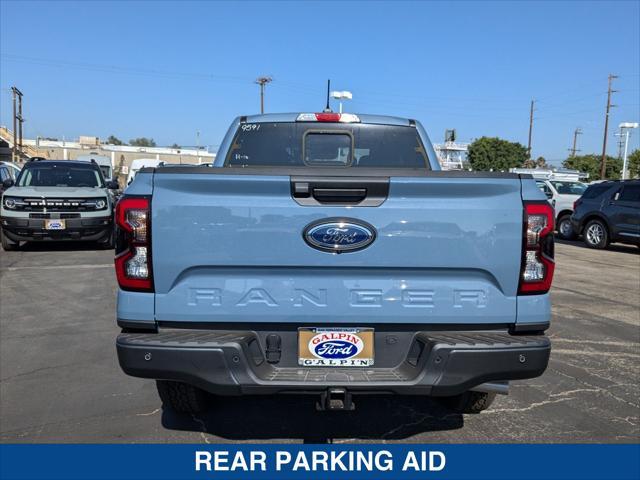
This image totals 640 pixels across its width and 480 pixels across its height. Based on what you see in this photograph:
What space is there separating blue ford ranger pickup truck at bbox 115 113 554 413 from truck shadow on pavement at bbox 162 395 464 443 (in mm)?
938

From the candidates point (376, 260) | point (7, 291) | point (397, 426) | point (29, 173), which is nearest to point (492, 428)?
point (397, 426)

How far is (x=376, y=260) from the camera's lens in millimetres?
2623

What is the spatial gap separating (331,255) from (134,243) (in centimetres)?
96

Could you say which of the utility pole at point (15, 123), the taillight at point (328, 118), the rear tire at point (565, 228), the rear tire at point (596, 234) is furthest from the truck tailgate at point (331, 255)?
the utility pole at point (15, 123)

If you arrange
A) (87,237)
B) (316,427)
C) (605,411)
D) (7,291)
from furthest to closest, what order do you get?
(87,237) < (7,291) < (605,411) < (316,427)

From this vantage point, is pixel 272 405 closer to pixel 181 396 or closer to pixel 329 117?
pixel 181 396

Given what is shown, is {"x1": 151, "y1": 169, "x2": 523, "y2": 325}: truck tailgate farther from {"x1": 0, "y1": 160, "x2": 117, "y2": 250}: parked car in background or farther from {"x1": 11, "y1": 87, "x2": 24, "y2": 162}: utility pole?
{"x1": 11, "y1": 87, "x2": 24, "y2": 162}: utility pole

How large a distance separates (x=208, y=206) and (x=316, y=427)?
176 centimetres

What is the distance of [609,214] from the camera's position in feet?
45.8

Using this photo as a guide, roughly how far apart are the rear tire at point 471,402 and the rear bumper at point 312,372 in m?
1.02

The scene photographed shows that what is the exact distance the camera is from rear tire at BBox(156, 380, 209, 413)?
339 centimetres

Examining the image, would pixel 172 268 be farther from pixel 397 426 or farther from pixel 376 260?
pixel 397 426

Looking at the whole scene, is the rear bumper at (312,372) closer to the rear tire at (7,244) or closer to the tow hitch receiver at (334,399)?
the tow hitch receiver at (334,399)

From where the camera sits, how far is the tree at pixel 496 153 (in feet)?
220
